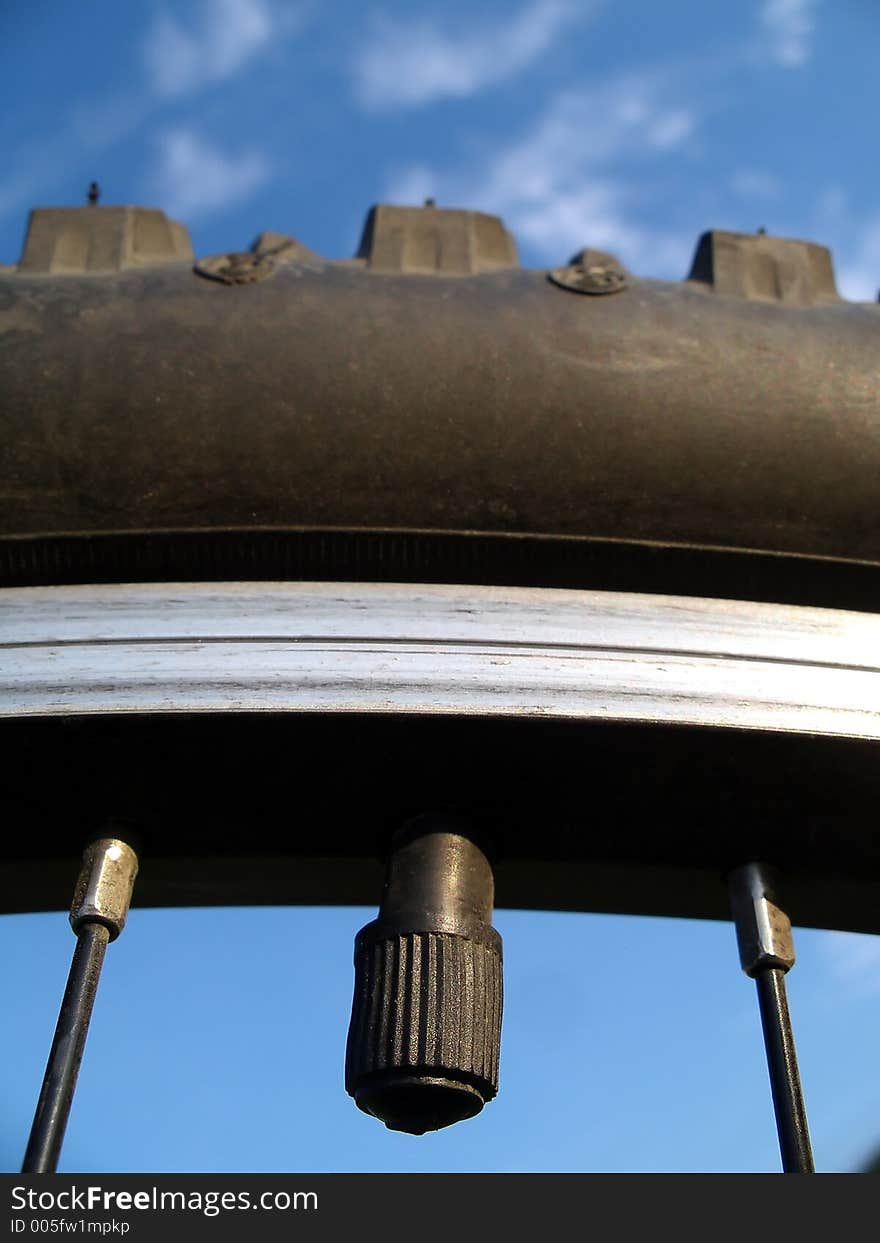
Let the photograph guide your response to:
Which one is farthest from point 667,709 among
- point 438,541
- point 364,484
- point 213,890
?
point 213,890

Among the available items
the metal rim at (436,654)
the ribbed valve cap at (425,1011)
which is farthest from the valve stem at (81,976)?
the ribbed valve cap at (425,1011)

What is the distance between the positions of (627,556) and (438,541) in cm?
67

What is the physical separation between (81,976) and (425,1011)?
39.8 inches

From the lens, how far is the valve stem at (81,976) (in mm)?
3740

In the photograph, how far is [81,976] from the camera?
13.5 feet

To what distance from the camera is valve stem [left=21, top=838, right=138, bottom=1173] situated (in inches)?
147

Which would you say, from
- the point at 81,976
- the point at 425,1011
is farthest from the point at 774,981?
the point at 81,976

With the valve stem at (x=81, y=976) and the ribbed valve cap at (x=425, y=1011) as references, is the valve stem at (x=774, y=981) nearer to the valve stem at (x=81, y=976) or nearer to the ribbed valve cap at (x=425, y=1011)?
the ribbed valve cap at (x=425, y=1011)

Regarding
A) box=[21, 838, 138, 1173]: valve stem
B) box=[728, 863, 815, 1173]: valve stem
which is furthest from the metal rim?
box=[728, 863, 815, 1173]: valve stem

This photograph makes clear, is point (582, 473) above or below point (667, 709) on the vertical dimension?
above

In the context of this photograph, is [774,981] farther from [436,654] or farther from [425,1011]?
[436,654]
